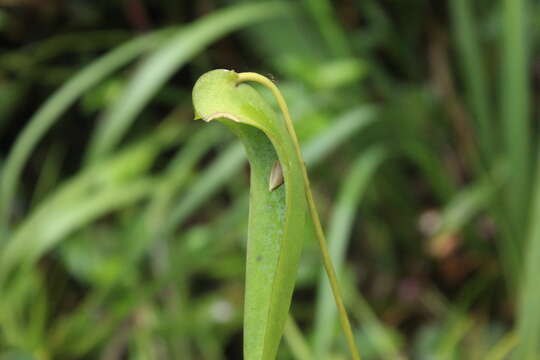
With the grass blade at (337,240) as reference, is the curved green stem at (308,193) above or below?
A: below

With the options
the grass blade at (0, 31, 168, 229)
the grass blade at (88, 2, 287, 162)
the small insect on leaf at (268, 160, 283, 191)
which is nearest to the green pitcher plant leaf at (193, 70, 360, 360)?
the small insect on leaf at (268, 160, 283, 191)

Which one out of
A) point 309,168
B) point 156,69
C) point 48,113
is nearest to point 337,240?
point 309,168

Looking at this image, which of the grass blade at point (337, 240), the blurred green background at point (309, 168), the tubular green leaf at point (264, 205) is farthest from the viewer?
the blurred green background at point (309, 168)

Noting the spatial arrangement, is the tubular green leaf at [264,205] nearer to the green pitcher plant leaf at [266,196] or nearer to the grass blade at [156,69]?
the green pitcher plant leaf at [266,196]

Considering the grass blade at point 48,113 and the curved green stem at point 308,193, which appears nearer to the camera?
the curved green stem at point 308,193

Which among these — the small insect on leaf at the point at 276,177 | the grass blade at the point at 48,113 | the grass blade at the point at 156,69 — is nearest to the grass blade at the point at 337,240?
the grass blade at the point at 156,69

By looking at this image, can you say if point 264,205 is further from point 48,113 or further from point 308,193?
point 48,113

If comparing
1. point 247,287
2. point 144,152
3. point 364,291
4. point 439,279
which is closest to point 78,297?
point 144,152
